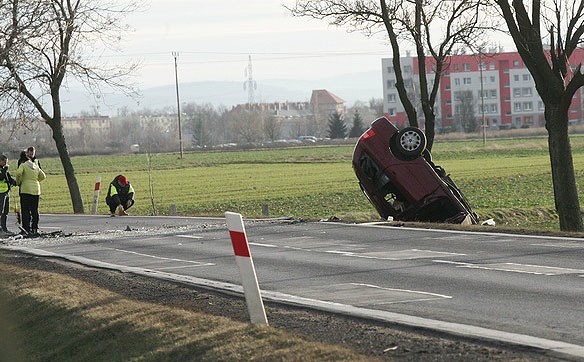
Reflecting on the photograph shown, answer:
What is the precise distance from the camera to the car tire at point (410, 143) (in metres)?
21.8

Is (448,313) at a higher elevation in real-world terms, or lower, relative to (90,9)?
lower

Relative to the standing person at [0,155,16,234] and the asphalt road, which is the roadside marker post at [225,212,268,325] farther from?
the standing person at [0,155,16,234]

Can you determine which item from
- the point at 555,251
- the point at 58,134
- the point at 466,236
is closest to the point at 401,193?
the point at 466,236

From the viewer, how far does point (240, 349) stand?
28.7 ft

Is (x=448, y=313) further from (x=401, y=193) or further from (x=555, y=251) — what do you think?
(x=401, y=193)

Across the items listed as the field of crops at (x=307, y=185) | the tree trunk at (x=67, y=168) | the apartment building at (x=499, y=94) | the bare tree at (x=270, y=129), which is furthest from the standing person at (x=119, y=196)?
the bare tree at (x=270, y=129)

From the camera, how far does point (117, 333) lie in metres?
10.4

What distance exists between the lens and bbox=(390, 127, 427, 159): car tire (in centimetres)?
2180

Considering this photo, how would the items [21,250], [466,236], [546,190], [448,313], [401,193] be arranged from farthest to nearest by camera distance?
[546,190]
[401,193]
[21,250]
[466,236]
[448,313]

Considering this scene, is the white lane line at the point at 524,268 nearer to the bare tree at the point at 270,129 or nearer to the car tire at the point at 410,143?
the car tire at the point at 410,143

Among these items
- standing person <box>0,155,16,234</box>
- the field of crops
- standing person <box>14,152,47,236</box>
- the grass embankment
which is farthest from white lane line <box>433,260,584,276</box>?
standing person <box>0,155,16,234</box>

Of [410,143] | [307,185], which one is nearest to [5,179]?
[410,143]

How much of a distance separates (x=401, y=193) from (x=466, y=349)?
543 inches

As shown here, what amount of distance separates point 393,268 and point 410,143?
290 inches
